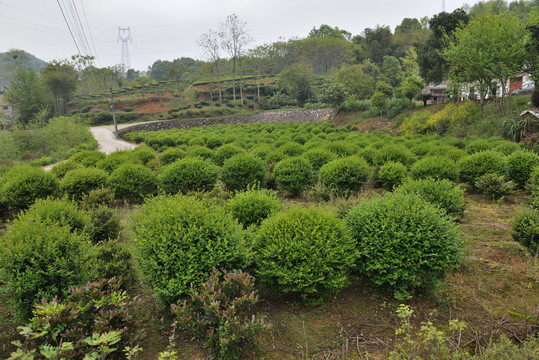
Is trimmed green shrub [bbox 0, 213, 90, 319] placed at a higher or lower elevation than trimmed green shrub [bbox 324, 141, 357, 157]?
lower

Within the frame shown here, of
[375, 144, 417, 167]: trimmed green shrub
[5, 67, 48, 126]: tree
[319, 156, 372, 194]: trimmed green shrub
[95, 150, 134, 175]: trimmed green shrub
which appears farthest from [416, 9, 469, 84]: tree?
[5, 67, 48, 126]: tree

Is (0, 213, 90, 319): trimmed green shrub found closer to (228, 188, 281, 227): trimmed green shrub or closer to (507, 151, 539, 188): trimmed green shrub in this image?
(228, 188, 281, 227): trimmed green shrub

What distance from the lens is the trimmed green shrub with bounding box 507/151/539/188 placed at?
753 centimetres

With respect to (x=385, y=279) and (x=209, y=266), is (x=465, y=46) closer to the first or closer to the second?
(x=385, y=279)

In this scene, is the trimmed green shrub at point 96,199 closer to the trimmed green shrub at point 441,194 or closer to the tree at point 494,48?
the trimmed green shrub at point 441,194

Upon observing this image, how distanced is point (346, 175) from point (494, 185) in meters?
3.69

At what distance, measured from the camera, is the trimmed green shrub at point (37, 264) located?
2.99 meters

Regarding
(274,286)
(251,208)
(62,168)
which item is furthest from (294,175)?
(62,168)

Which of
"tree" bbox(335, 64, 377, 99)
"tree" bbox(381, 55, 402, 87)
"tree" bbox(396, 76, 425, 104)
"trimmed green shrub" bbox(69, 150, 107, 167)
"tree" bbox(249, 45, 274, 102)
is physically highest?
"tree" bbox(249, 45, 274, 102)

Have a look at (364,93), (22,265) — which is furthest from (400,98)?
(22,265)

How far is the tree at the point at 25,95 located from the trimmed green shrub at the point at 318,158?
49809 mm

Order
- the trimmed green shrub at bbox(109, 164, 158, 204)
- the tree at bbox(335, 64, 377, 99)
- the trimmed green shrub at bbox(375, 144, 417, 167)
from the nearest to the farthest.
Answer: the trimmed green shrub at bbox(109, 164, 158, 204)
the trimmed green shrub at bbox(375, 144, 417, 167)
the tree at bbox(335, 64, 377, 99)

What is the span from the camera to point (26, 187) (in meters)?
7.07

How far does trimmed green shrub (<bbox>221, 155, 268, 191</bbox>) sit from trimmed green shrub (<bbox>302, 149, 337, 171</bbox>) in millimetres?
1786
